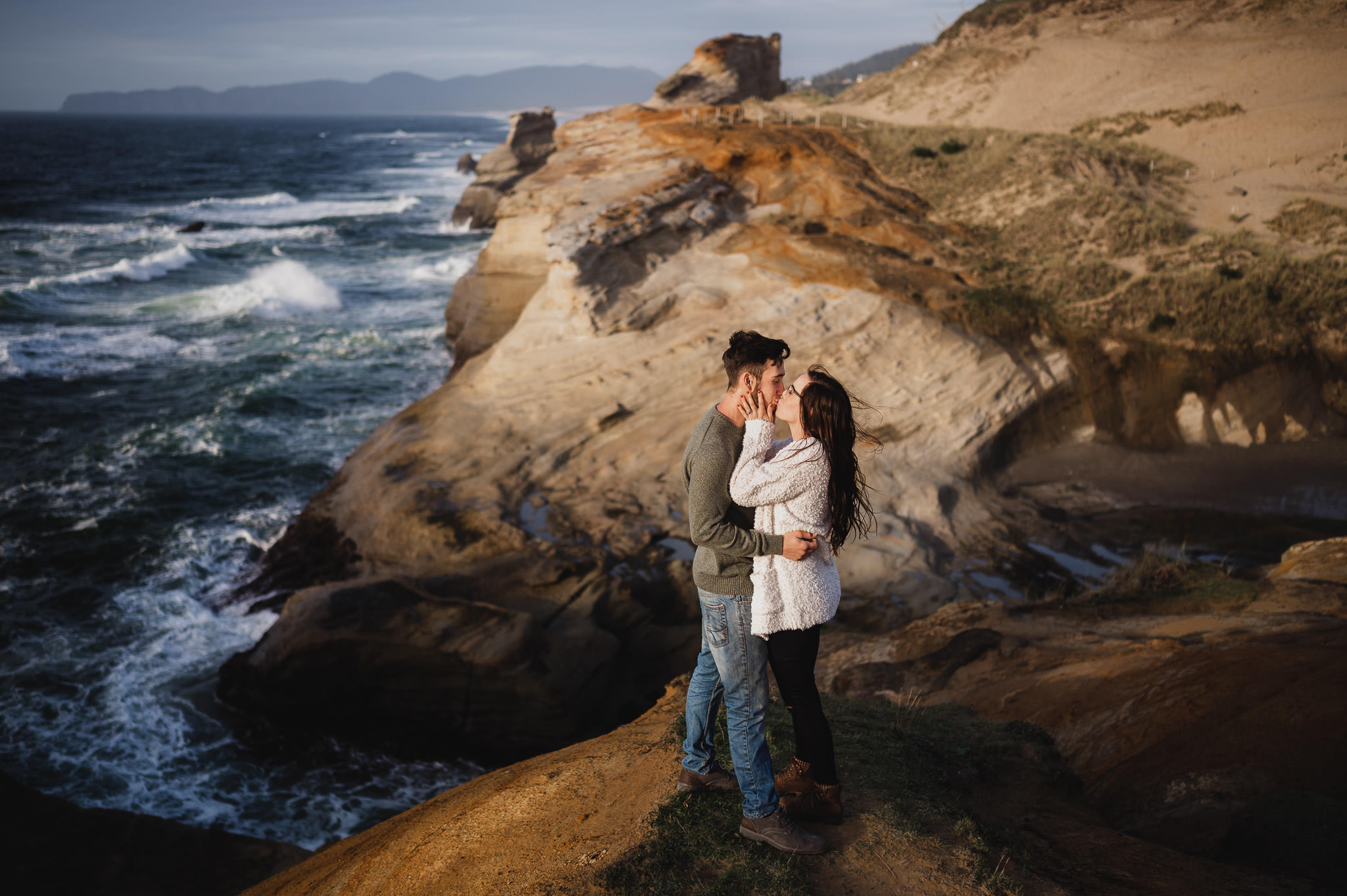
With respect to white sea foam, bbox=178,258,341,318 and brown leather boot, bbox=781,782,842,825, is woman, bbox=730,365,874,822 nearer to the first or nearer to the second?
brown leather boot, bbox=781,782,842,825

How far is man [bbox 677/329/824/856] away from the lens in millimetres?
3674

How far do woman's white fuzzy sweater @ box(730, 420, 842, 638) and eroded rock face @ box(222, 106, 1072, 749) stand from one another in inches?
227

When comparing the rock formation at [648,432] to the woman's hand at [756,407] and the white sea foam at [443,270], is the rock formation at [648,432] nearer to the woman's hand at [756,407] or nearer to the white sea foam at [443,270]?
the woman's hand at [756,407]

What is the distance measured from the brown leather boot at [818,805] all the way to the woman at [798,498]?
0.58 metres

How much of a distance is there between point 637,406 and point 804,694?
987 centimetres

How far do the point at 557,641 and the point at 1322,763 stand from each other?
691 cm

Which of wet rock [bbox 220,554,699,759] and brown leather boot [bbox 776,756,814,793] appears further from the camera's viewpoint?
wet rock [bbox 220,554,699,759]

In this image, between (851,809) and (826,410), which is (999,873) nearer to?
(851,809)

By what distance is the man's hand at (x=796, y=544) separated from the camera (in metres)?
3.61

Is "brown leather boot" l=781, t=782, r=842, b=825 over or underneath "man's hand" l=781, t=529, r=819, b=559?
underneath

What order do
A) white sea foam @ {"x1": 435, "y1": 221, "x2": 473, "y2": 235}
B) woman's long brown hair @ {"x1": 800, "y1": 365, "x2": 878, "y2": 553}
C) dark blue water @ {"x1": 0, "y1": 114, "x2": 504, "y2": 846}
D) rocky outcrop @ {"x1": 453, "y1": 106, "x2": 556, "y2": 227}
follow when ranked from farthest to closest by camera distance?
1. rocky outcrop @ {"x1": 453, "y1": 106, "x2": 556, "y2": 227}
2. white sea foam @ {"x1": 435, "y1": 221, "x2": 473, "y2": 235}
3. dark blue water @ {"x1": 0, "y1": 114, "x2": 504, "y2": 846}
4. woman's long brown hair @ {"x1": 800, "y1": 365, "x2": 878, "y2": 553}

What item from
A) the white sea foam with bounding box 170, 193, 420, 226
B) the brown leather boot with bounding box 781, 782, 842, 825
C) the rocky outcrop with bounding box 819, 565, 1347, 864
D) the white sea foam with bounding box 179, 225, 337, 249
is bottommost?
the rocky outcrop with bounding box 819, 565, 1347, 864

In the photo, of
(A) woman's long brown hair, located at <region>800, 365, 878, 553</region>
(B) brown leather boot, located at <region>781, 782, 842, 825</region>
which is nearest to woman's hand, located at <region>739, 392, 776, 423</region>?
(A) woman's long brown hair, located at <region>800, 365, 878, 553</region>

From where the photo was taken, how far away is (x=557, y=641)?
924 centimetres
